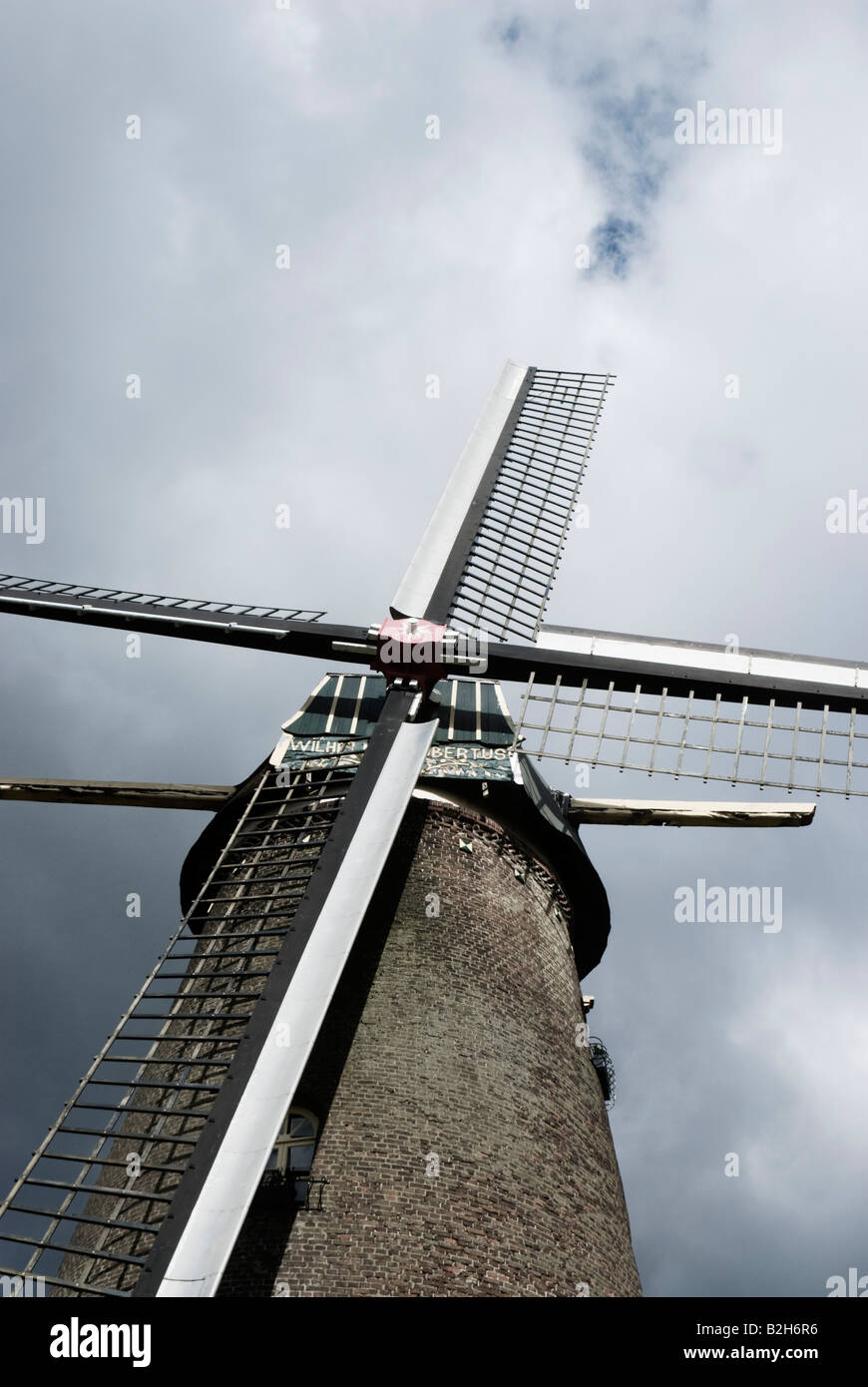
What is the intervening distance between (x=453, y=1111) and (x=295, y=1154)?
44.8 inches

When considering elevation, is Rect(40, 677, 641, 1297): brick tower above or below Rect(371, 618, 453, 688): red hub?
below

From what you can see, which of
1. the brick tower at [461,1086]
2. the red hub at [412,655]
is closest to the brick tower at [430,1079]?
the brick tower at [461,1086]

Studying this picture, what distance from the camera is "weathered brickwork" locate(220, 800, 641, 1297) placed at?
7.50 metres

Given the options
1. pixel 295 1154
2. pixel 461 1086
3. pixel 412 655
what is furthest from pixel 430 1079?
pixel 412 655

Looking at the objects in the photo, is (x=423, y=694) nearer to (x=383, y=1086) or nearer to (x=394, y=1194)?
(x=383, y=1086)

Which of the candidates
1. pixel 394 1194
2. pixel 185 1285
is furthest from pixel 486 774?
pixel 185 1285

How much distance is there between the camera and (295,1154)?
26.5ft

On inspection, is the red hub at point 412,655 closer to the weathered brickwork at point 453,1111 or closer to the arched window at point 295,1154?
the weathered brickwork at point 453,1111

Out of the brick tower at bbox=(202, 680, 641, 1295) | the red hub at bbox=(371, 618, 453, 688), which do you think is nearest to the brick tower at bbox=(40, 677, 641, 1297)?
the brick tower at bbox=(202, 680, 641, 1295)

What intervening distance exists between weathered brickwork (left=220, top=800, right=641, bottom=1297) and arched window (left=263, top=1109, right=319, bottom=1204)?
11 centimetres

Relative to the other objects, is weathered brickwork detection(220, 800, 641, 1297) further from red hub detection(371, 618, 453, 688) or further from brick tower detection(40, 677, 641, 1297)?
red hub detection(371, 618, 453, 688)

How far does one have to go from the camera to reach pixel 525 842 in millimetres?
10875
